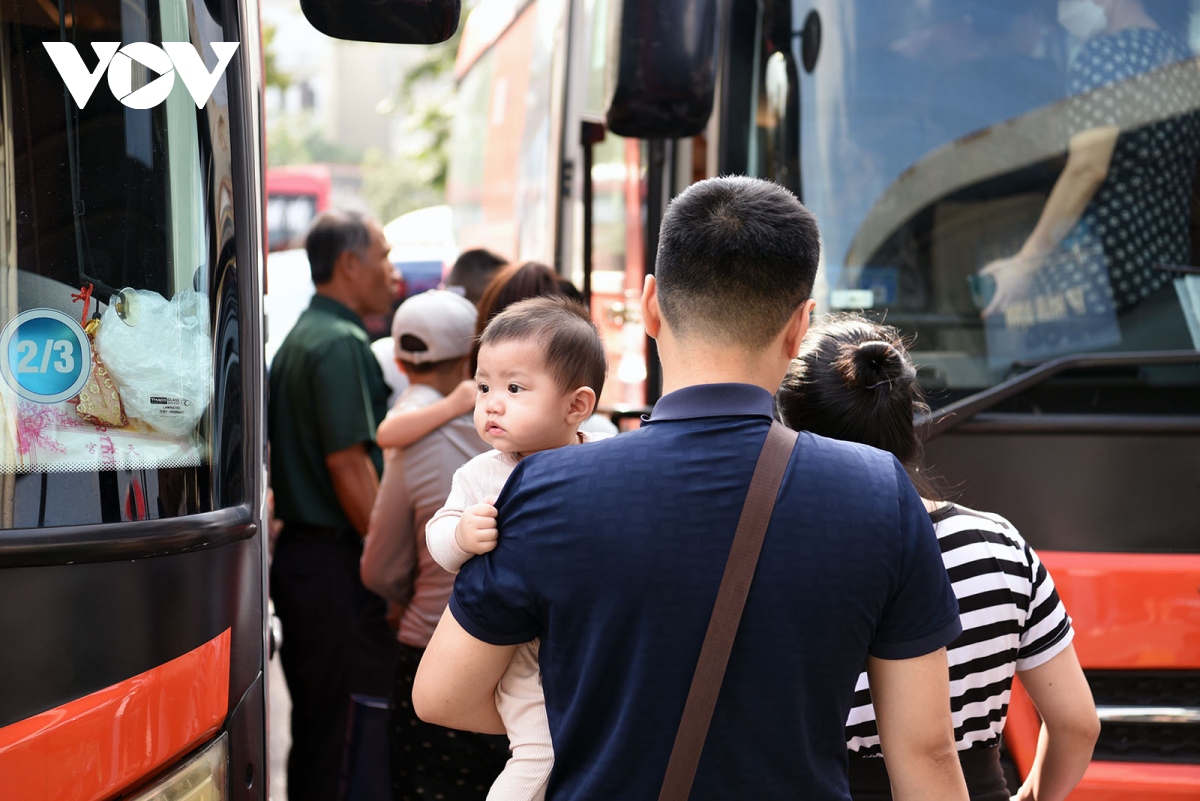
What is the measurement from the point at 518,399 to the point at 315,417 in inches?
92.7

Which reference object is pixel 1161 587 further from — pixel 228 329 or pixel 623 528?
pixel 228 329

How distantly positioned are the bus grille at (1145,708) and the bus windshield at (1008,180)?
806 mm

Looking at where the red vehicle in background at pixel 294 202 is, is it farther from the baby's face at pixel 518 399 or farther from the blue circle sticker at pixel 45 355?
the baby's face at pixel 518 399

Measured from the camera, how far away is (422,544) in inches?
137

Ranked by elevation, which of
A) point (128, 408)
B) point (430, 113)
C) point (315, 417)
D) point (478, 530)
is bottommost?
point (315, 417)

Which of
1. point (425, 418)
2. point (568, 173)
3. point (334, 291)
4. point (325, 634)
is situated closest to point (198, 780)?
point (425, 418)

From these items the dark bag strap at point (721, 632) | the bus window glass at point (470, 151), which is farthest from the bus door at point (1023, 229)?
the bus window glass at point (470, 151)

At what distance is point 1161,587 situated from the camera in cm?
287

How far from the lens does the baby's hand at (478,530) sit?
1.71 metres

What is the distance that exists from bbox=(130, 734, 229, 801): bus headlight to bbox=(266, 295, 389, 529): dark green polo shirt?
6.99 ft

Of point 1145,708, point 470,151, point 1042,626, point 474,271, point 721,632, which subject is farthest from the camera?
point 470,151

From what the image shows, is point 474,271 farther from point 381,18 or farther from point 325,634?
point 381,18

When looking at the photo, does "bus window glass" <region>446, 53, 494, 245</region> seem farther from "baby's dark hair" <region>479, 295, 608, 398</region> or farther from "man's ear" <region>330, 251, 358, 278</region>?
"baby's dark hair" <region>479, 295, 608, 398</region>

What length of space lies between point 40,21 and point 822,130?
6.85 ft
